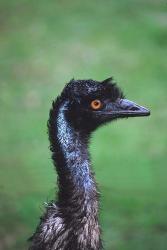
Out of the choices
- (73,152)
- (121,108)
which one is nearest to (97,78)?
(121,108)

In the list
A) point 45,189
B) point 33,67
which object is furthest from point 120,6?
point 45,189

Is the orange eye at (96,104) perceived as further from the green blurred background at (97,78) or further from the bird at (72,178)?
the green blurred background at (97,78)

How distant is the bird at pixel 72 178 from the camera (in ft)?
18.9

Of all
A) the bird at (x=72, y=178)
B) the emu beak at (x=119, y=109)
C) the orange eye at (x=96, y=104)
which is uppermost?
the orange eye at (x=96, y=104)

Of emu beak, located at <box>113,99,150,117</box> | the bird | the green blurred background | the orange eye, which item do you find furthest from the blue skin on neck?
the green blurred background

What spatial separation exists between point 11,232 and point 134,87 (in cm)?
495

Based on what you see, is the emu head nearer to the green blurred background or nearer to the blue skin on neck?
the blue skin on neck

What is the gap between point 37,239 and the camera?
5895mm

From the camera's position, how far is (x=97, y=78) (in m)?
13.3

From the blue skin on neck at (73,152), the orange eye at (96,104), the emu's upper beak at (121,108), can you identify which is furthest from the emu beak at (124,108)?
the blue skin on neck at (73,152)

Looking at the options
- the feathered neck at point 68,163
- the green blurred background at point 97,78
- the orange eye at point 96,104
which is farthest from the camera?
the green blurred background at point 97,78

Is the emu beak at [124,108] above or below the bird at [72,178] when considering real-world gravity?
Result: above

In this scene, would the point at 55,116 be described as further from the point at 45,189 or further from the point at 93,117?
the point at 45,189

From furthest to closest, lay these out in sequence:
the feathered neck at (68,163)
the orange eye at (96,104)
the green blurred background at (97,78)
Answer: the green blurred background at (97,78) < the orange eye at (96,104) < the feathered neck at (68,163)
